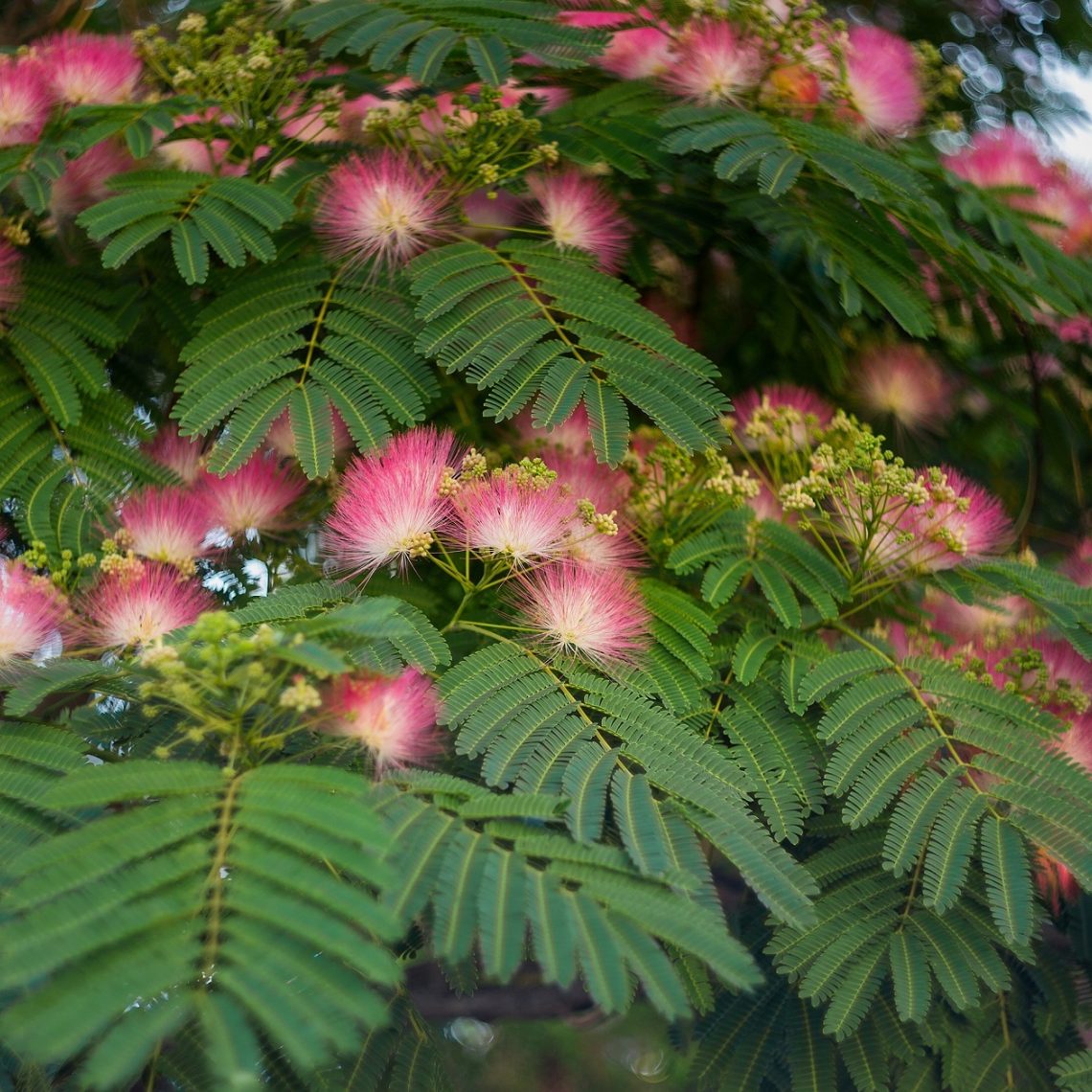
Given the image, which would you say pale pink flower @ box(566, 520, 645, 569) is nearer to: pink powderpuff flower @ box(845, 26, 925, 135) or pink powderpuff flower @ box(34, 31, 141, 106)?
pink powderpuff flower @ box(845, 26, 925, 135)

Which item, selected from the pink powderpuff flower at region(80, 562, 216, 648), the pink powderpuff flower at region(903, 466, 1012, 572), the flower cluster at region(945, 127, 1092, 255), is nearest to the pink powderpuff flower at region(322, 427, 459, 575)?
the pink powderpuff flower at region(80, 562, 216, 648)

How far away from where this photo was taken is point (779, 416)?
8.71 feet

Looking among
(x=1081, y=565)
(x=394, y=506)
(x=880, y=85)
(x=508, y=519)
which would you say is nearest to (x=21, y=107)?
(x=394, y=506)

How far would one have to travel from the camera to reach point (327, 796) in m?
1.57

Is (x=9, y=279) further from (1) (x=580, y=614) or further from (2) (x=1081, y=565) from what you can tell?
(2) (x=1081, y=565)

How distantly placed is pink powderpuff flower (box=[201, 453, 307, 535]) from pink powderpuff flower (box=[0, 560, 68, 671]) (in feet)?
1.33

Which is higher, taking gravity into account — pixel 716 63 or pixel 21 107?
pixel 716 63

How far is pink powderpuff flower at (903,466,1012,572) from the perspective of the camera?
2.41 m

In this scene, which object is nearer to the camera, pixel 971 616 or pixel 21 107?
pixel 21 107

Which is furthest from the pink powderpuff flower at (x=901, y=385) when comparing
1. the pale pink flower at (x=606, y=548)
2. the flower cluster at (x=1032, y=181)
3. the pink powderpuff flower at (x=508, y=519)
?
the pink powderpuff flower at (x=508, y=519)

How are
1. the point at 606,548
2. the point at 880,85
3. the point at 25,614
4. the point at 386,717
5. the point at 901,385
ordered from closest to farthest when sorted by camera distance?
the point at 386,717
the point at 25,614
the point at 606,548
the point at 880,85
the point at 901,385

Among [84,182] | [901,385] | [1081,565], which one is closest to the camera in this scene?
[84,182]

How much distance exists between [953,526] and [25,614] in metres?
1.70

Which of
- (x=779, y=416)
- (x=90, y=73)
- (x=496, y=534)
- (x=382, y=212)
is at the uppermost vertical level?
(x=90, y=73)
